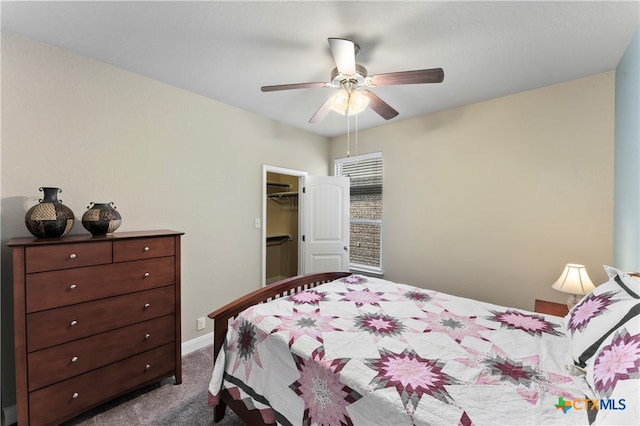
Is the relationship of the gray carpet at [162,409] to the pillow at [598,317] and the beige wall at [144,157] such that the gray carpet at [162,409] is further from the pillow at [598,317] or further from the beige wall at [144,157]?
the pillow at [598,317]

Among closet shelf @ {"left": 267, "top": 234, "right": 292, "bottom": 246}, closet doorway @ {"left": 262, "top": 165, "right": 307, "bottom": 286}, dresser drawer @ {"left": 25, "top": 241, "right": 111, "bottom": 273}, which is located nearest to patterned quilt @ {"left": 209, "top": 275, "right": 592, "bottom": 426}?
dresser drawer @ {"left": 25, "top": 241, "right": 111, "bottom": 273}

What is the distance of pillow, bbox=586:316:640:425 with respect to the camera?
0.76 m

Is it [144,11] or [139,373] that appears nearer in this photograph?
[144,11]

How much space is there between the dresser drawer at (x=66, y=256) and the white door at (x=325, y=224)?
7.77 feet

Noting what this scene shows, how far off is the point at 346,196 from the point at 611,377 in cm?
319

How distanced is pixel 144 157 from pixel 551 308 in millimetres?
3840

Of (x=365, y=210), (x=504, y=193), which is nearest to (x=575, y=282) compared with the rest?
(x=504, y=193)

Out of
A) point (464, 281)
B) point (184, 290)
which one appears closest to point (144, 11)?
point (184, 290)

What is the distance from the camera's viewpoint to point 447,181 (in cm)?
317

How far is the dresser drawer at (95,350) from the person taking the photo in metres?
1.61

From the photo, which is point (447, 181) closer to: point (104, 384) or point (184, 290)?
point (184, 290)

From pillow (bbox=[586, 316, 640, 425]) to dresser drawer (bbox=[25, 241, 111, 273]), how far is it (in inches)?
103

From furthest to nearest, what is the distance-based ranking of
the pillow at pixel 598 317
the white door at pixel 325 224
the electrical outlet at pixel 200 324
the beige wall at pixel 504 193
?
1. the white door at pixel 325 224
2. the electrical outlet at pixel 200 324
3. the beige wall at pixel 504 193
4. the pillow at pixel 598 317

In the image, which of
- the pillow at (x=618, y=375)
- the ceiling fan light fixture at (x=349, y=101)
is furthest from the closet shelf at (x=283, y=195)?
the pillow at (x=618, y=375)
